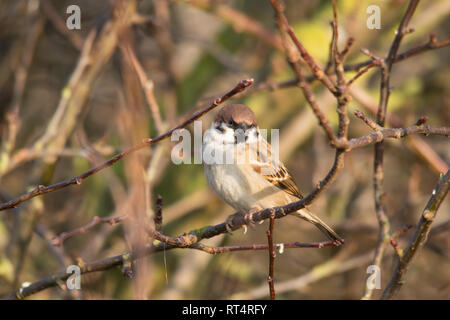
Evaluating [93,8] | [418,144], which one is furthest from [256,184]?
[93,8]

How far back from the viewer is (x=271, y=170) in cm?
423

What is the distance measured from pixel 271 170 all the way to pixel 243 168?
0.30 m

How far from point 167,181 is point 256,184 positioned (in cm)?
255

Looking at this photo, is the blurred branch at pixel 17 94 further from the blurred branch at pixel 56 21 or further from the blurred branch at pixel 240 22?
the blurred branch at pixel 240 22

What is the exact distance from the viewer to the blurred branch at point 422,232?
2.73 meters

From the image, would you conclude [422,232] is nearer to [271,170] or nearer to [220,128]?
[271,170]

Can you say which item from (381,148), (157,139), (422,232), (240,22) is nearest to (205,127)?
(240,22)

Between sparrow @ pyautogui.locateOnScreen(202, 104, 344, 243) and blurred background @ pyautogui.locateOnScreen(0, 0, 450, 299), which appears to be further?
blurred background @ pyautogui.locateOnScreen(0, 0, 450, 299)

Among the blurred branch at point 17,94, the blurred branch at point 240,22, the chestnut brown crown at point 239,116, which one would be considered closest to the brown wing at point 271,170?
the chestnut brown crown at point 239,116

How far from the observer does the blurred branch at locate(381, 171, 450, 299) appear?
273 centimetres

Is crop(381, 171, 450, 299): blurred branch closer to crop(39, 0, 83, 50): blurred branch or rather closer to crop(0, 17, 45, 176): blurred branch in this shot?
crop(0, 17, 45, 176): blurred branch

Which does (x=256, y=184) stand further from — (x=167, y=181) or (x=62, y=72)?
(x=62, y=72)

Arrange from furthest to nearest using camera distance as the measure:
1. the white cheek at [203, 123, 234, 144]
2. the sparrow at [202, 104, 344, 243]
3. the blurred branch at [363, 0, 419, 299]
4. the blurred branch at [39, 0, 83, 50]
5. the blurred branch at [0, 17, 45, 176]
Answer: the blurred branch at [39, 0, 83, 50], the blurred branch at [0, 17, 45, 176], the white cheek at [203, 123, 234, 144], the sparrow at [202, 104, 344, 243], the blurred branch at [363, 0, 419, 299]

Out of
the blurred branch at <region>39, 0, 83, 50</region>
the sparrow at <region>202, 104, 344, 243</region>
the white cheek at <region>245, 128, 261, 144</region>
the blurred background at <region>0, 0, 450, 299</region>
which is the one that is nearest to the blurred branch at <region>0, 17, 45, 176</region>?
the blurred background at <region>0, 0, 450, 299</region>
